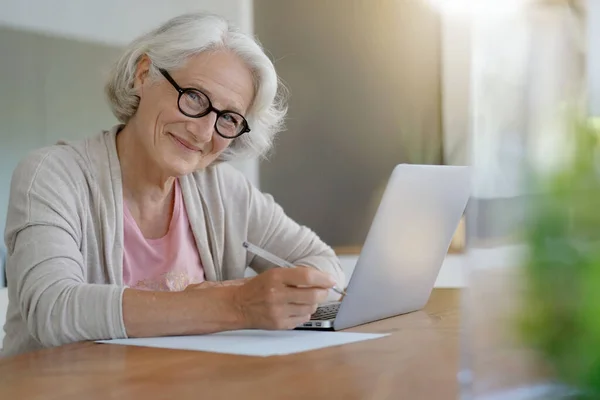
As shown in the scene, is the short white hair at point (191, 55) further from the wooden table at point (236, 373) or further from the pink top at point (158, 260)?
the wooden table at point (236, 373)

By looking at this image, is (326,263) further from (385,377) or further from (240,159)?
(385,377)

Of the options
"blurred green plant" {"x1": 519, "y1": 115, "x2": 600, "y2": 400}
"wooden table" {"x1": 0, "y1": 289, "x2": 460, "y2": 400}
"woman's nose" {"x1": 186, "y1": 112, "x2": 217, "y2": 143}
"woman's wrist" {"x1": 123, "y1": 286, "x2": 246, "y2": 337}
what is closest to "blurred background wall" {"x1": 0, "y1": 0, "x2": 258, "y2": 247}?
"woman's nose" {"x1": 186, "y1": 112, "x2": 217, "y2": 143}

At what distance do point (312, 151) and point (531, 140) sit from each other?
3116mm

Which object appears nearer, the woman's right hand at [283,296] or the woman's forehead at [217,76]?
the woman's right hand at [283,296]

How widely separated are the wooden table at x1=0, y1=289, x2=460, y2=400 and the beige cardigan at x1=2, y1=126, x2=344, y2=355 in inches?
5.3

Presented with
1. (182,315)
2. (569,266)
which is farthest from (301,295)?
(569,266)

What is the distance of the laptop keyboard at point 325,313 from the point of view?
131 centimetres

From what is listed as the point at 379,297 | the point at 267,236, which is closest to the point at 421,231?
the point at 379,297

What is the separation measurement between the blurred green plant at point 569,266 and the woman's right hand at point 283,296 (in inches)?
31.0

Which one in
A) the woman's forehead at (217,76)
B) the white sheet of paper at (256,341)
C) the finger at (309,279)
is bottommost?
the white sheet of paper at (256,341)

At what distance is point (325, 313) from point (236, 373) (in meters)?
0.57

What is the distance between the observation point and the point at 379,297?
129 centimetres

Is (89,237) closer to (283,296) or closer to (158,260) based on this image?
(158,260)

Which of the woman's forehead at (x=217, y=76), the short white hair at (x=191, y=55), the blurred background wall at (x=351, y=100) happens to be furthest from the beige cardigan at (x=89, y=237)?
the blurred background wall at (x=351, y=100)
